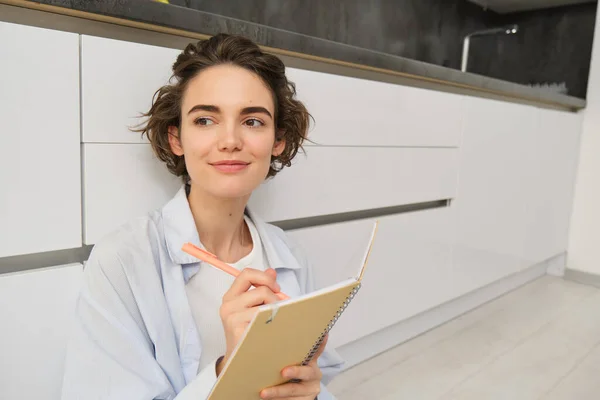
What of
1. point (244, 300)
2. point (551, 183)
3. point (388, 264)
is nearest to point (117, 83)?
point (244, 300)

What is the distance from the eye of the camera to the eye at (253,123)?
772 millimetres

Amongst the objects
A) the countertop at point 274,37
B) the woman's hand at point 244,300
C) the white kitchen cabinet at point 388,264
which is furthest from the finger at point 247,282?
the white kitchen cabinet at point 388,264

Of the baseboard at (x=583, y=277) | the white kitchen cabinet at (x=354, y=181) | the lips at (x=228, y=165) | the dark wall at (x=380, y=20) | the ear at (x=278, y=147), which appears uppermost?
the dark wall at (x=380, y=20)

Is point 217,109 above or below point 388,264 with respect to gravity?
above

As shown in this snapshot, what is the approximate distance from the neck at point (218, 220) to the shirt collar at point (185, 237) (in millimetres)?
26

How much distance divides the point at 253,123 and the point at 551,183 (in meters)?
2.07

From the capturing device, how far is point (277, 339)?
498 mm

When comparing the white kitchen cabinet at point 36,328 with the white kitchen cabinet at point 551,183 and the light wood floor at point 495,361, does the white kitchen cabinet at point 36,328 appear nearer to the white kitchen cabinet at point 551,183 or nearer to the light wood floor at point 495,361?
the light wood floor at point 495,361

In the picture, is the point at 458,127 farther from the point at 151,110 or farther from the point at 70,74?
the point at 70,74

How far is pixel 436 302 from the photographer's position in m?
1.76

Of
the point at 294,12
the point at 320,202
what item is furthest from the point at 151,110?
the point at 294,12

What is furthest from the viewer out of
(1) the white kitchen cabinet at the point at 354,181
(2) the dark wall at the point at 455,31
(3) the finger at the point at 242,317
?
(2) the dark wall at the point at 455,31

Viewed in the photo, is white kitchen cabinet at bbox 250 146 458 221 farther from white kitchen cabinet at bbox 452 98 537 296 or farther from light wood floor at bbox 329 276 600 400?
light wood floor at bbox 329 276 600 400

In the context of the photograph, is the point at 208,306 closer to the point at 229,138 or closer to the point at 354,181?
the point at 229,138
